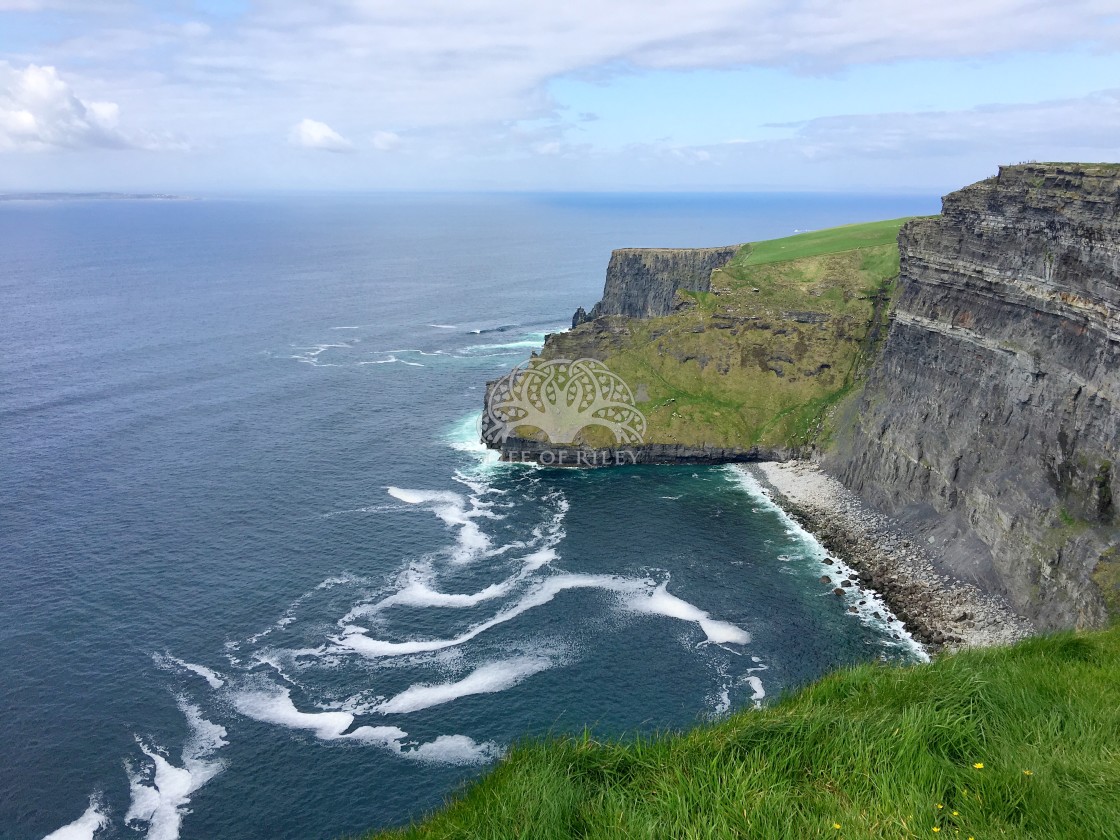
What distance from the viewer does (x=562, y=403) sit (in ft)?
424

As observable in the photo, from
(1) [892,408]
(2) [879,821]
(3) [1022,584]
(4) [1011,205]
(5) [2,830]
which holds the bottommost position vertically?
(5) [2,830]

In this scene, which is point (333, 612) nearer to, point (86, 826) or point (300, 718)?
point (300, 718)

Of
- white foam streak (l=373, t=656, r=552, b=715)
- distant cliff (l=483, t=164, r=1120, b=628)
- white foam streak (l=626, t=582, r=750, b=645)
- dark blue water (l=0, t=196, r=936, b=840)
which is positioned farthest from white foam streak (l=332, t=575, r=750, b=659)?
distant cliff (l=483, t=164, r=1120, b=628)

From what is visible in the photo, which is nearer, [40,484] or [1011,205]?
[1011,205]

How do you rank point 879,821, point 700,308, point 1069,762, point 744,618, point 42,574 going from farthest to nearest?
point 700,308
point 42,574
point 744,618
point 1069,762
point 879,821

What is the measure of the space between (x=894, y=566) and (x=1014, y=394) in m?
22.7

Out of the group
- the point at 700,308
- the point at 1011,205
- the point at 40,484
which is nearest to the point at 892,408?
the point at 1011,205

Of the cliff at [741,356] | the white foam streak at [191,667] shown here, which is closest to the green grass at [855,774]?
the white foam streak at [191,667]

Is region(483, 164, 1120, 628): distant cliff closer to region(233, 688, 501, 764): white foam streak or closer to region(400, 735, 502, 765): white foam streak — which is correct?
region(400, 735, 502, 765): white foam streak

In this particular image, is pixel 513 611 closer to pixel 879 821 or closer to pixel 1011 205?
pixel 879 821

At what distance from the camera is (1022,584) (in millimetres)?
77562

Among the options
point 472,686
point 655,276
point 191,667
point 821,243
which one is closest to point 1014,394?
Result: point 472,686

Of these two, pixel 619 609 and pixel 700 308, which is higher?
pixel 700 308

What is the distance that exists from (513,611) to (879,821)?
6182 cm
